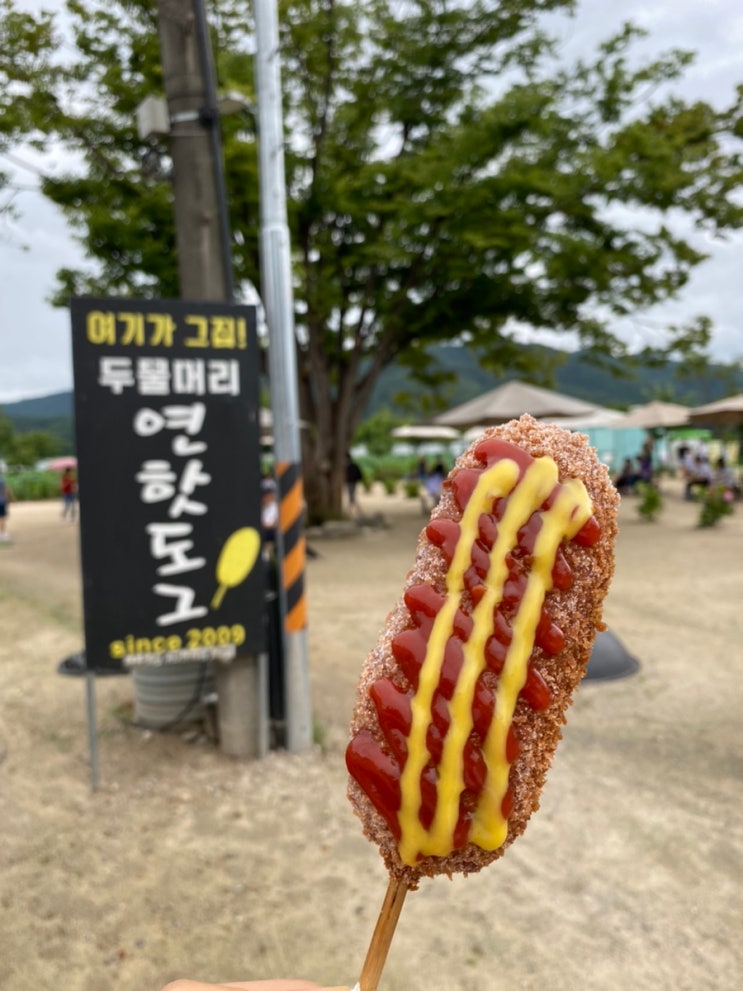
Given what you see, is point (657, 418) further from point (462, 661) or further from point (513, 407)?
point (462, 661)

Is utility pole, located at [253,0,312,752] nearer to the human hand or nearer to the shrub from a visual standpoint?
the human hand

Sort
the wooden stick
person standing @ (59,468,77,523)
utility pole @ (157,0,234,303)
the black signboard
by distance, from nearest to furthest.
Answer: the wooden stick
the black signboard
utility pole @ (157,0,234,303)
person standing @ (59,468,77,523)

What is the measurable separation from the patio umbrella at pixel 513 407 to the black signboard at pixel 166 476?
35.8ft

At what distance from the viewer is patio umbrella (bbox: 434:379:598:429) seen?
1530cm

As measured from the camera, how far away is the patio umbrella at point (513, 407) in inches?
603

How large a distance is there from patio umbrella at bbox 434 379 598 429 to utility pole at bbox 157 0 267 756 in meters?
10.7

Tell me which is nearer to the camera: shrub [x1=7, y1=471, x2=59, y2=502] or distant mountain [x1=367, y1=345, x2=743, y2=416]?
distant mountain [x1=367, y1=345, x2=743, y2=416]

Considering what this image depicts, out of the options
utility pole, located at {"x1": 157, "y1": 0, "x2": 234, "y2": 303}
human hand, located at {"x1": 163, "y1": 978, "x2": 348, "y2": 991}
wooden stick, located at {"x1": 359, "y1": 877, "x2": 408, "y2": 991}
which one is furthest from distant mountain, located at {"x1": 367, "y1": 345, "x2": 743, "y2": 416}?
wooden stick, located at {"x1": 359, "y1": 877, "x2": 408, "y2": 991}

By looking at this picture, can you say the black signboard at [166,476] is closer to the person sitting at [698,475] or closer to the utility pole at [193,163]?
the utility pole at [193,163]

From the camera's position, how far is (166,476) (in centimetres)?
438

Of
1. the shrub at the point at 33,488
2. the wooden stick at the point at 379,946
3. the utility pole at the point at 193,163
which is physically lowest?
the shrub at the point at 33,488

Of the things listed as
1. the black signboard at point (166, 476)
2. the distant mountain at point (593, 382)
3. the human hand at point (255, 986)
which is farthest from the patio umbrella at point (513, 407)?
the human hand at point (255, 986)

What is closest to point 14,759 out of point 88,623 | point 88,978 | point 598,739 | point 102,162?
point 88,623

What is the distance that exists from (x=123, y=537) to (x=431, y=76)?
42.3 feet
